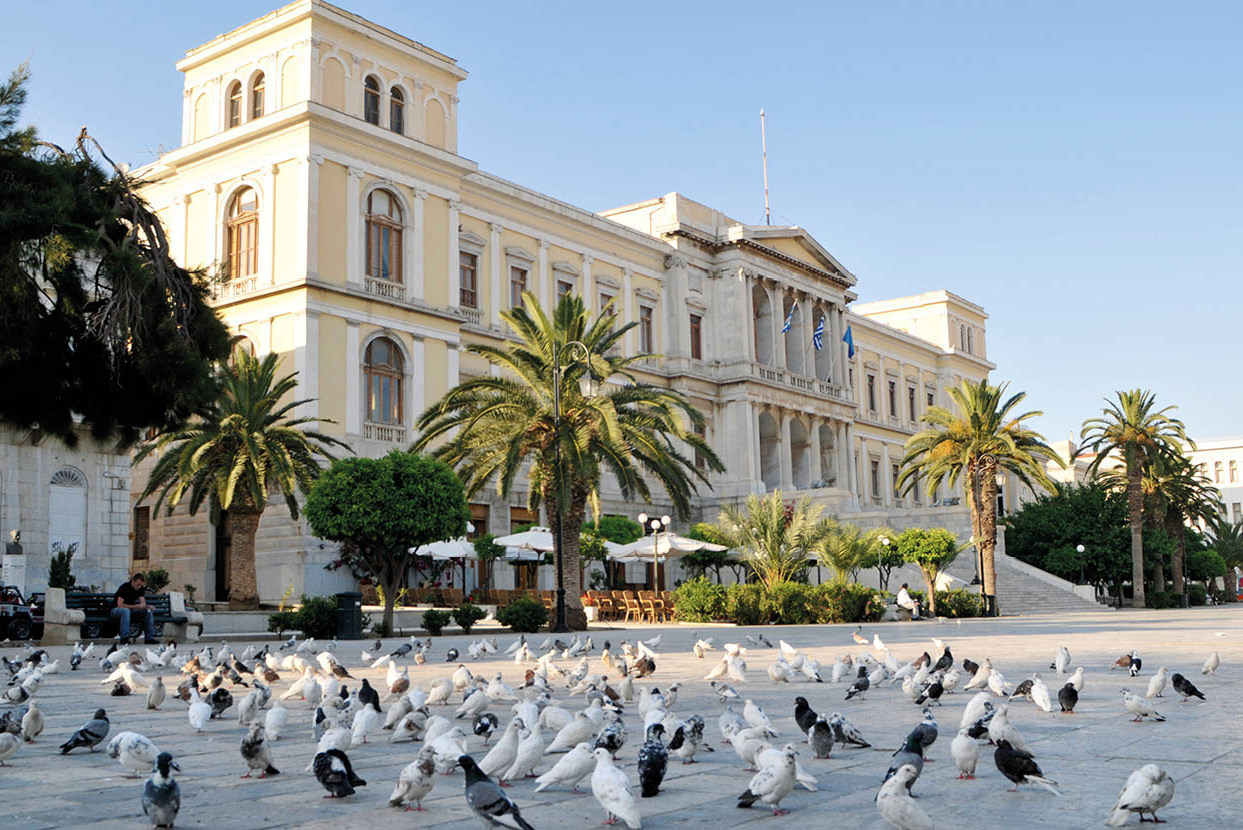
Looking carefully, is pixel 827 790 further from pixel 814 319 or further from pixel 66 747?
pixel 814 319

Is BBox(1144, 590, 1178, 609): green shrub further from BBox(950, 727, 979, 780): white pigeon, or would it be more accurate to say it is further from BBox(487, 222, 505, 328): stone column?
BBox(950, 727, 979, 780): white pigeon

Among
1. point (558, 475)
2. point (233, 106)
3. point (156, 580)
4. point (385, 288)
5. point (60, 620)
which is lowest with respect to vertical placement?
point (60, 620)

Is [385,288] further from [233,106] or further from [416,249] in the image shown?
[233,106]

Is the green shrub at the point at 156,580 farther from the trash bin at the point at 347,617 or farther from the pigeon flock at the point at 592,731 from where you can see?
the pigeon flock at the point at 592,731

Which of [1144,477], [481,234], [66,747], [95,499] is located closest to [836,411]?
[1144,477]

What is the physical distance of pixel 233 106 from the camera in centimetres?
3694

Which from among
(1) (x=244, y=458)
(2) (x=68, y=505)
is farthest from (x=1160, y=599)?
(2) (x=68, y=505)

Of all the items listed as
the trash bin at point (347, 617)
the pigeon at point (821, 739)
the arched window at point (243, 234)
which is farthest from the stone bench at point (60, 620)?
the arched window at point (243, 234)

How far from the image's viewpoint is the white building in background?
25.1m

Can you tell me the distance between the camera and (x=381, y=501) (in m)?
22.2

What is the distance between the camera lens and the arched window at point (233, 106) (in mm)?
36719

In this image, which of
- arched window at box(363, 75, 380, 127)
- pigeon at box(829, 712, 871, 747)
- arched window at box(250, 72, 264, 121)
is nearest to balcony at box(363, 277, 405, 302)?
arched window at box(363, 75, 380, 127)

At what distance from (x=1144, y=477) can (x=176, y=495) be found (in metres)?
39.3

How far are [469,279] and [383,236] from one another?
530 centimetres
